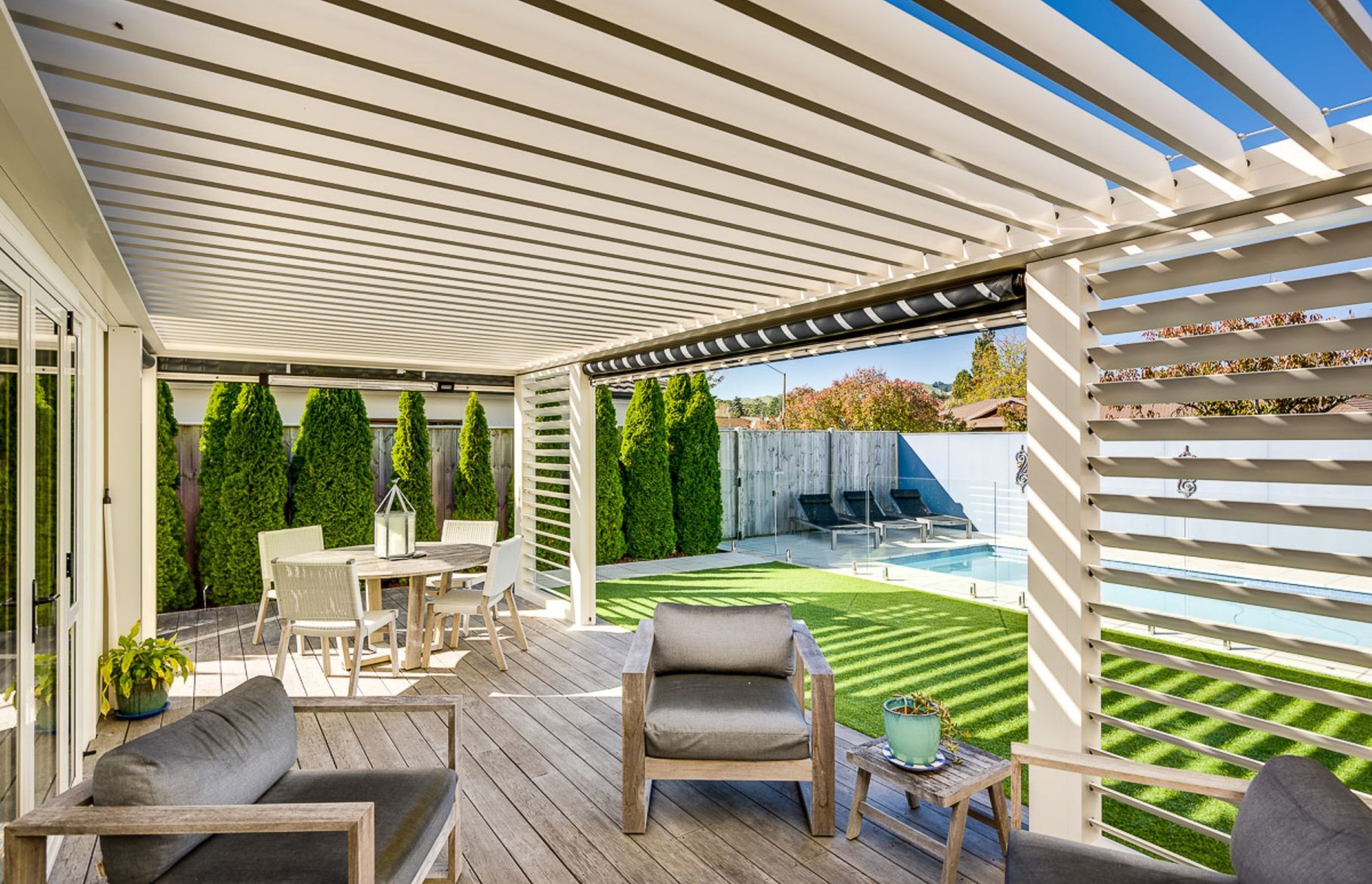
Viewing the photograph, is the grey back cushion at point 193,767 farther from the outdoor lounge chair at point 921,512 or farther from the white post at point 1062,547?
the outdoor lounge chair at point 921,512

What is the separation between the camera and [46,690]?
282 centimetres

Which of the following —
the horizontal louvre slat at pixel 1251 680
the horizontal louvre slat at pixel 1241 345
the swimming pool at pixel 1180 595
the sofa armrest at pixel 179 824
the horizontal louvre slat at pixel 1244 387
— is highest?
the horizontal louvre slat at pixel 1241 345

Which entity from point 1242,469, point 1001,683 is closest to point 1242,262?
point 1242,469

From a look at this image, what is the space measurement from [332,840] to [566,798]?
4.58 ft

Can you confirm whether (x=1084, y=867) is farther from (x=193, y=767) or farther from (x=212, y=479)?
(x=212, y=479)

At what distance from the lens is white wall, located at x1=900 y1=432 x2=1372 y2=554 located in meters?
4.54

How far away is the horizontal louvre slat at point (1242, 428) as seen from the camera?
2.06m

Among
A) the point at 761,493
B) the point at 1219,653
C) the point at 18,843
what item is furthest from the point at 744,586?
the point at 18,843

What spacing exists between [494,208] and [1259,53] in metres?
2.18

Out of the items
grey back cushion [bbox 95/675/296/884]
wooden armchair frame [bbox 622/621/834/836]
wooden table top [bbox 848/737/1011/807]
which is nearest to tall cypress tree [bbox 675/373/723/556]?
wooden armchair frame [bbox 622/621/834/836]

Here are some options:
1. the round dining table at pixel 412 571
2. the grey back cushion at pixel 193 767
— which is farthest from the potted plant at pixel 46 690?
the round dining table at pixel 412 571

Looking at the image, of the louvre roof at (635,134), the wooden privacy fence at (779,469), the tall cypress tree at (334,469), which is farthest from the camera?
the wooden privacy fence at (779,469)

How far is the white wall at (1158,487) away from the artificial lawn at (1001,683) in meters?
0.92

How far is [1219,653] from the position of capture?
220 inches
